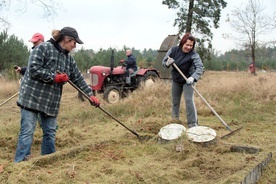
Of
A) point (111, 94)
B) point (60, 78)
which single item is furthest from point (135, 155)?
point (111, 94)

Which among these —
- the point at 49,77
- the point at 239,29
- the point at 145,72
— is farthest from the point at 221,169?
the point at 239,29

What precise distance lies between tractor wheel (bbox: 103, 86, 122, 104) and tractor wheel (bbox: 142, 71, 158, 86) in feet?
3.21

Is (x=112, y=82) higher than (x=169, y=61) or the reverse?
the reverse

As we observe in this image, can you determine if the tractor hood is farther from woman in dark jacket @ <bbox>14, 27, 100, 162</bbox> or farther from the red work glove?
the red work glove

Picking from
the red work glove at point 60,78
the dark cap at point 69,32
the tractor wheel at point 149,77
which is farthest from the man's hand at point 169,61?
the tractor wheel at point 149,77

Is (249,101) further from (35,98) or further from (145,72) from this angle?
(35,98)

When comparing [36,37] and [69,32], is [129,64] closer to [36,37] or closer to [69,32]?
[36,37]

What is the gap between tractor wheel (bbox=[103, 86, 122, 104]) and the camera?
10.3m

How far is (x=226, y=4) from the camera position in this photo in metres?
21.0

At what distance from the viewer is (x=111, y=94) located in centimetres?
1036

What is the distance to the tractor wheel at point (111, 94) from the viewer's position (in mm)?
10258

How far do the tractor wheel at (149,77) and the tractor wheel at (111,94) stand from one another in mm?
978

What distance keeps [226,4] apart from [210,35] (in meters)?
2.00

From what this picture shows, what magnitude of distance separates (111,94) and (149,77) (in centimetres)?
170
